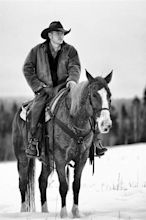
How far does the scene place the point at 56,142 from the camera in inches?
184

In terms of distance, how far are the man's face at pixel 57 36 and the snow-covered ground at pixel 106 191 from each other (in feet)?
6.33

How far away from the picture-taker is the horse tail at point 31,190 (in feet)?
17.6

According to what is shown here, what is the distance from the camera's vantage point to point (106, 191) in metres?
5.86

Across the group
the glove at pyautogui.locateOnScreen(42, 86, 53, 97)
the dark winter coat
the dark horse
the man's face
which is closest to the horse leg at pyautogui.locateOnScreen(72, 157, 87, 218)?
the dark horse

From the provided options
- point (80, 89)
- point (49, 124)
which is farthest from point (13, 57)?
point (80, 89)

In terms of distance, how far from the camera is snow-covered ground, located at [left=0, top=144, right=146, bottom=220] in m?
4.84

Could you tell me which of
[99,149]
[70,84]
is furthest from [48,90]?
[99,149]

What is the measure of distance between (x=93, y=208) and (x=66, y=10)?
11.2 feet

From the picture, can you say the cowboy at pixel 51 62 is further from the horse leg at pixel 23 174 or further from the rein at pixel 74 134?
the horse leg at pixel 23 174

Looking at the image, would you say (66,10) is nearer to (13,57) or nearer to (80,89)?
(13,57)

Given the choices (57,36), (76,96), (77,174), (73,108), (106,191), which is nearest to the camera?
(76,96)

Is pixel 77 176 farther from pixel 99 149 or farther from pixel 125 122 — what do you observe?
pixel 125 122

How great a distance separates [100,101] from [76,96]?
438mm

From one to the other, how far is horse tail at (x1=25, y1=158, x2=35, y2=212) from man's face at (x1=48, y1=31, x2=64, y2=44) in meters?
1.80
